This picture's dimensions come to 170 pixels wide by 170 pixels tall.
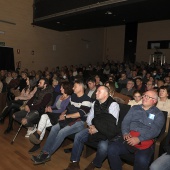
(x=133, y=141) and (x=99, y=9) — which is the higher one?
(x=99, y=9)

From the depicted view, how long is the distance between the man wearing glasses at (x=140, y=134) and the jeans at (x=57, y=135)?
2.44ft

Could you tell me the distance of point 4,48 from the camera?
34.2ft

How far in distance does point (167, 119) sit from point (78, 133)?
1.35 meters

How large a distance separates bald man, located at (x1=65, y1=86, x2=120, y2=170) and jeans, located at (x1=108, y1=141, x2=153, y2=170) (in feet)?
0.44

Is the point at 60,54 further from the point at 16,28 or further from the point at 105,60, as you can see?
the point at 105,60

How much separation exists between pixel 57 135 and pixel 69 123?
0.27 metres

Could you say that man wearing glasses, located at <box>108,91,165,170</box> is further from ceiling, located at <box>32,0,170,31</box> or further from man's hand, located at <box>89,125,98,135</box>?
ceiling, located at <box>32,0,170,31</box>

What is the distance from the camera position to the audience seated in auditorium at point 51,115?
342 centimetres

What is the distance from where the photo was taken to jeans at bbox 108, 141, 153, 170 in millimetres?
2398

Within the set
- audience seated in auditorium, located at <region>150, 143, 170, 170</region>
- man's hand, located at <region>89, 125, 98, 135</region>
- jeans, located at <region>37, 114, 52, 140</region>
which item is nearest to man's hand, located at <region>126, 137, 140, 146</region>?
audience seated in auditorium, located at <region>150, 143, 170, 170</region>

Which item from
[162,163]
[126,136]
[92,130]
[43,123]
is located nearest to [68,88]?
[43,123]

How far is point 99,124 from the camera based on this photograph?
2785 millimetres

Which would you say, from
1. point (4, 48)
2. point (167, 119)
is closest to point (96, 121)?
point (167, 119)

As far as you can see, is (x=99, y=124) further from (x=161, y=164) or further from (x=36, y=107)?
(x=36, y=107)
